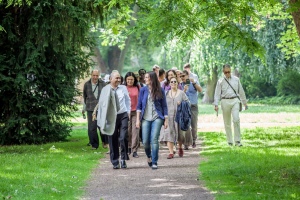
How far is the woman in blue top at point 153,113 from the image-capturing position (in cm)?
1406

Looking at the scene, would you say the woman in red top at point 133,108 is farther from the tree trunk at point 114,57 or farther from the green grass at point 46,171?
the tree trunk at point 114,57

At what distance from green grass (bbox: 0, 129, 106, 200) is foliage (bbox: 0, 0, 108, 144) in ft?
4.11

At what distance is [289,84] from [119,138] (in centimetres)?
4065

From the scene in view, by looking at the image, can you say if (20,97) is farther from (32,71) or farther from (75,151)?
(75,151)

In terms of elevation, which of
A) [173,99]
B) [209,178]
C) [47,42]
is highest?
[47,42]

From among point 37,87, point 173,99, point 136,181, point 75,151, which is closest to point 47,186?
point 136,181

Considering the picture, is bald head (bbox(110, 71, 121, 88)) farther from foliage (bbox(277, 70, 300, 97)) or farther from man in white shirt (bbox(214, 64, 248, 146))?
foliage (bbox(277, 70, 300, 97))

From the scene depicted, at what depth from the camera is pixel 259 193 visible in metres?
10.3

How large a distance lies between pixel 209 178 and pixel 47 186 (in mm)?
2739

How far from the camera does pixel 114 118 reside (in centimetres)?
1421

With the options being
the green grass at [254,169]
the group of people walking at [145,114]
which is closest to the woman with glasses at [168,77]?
the group of people walking at [145,114]

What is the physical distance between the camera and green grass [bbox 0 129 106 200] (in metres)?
10.7

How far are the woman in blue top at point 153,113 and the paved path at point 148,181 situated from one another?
476mm

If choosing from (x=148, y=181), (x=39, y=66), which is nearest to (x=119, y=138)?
(x=148, y=181)
